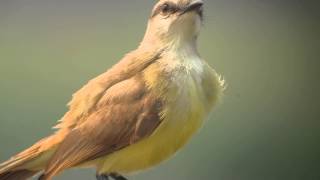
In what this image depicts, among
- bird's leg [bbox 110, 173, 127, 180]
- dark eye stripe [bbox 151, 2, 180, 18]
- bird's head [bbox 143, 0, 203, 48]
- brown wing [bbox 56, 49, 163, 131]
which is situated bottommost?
bird's leg [bbox 110, 173, 127, 180]

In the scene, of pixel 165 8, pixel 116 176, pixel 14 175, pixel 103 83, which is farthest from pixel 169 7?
pixel 14 175

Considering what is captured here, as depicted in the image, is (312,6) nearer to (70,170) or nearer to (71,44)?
(71,44)

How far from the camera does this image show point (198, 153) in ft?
4.78

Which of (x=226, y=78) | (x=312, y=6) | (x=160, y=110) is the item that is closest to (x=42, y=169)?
(x=160, y=110)

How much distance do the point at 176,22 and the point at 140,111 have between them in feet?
0.74

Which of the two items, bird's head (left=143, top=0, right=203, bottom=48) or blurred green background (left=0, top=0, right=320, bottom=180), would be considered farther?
blurred green background (left=0, top=0, right=320, bottom=180)

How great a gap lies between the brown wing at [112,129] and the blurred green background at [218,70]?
138 mm

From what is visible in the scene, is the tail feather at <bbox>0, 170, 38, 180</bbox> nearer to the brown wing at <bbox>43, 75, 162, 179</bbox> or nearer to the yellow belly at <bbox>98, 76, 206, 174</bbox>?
the brown wing at <bbox>43, 75, 162, 179</bbox>

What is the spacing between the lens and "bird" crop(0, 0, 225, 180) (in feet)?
3.96

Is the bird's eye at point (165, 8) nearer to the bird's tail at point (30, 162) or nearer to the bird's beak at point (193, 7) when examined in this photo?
the bird's beak at point (193, 7)

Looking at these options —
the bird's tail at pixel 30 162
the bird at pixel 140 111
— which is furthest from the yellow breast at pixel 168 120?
the bird's tail at pixel 30 162

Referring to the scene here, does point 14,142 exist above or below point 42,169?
above

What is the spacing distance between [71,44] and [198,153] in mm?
438

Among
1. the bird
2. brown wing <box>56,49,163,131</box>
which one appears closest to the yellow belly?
the bird
